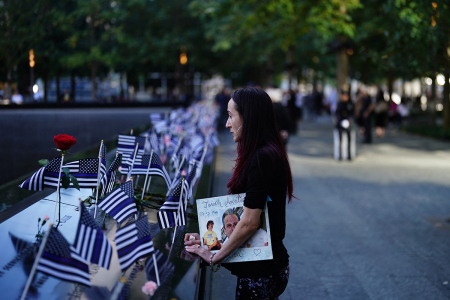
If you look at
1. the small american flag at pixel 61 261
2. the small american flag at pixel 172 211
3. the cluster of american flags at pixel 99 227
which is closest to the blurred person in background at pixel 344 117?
the cluster of american flags at pixel 99 227

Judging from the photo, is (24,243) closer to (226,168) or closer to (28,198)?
(28,198)

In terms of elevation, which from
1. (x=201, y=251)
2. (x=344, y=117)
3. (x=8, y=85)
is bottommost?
(x=201, y=251)

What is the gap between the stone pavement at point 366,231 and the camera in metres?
5.66

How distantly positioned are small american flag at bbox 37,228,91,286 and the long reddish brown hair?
945 millimetres

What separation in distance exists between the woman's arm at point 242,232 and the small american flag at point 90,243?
0.63m

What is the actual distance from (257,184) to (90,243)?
0.93 meters

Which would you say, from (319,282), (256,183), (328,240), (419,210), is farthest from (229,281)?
(419,210)

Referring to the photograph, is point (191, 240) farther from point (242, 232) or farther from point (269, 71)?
point (269, 71)

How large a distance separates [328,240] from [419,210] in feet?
8.06

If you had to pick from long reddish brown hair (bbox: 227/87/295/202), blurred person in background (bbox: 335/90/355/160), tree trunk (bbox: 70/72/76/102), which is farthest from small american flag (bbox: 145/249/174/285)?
blurred person in background (bbox: 335/90/355/160)

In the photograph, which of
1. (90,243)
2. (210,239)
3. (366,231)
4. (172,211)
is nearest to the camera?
(90,243)

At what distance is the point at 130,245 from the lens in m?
2.96

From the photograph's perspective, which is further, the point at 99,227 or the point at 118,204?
the point at 118,204

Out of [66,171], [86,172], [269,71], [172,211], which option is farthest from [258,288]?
[269,71]
